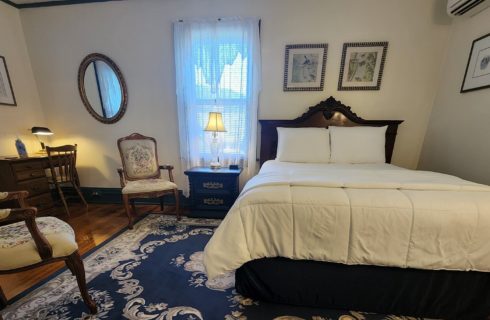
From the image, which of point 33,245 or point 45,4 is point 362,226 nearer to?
point 33,245

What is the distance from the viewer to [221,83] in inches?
99.7

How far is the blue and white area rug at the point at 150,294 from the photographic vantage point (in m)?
1.20

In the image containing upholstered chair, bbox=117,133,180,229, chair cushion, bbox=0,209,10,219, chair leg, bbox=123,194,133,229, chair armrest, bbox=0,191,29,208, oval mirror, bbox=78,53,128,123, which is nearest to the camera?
chair cushion, bbox=0,209,10,219

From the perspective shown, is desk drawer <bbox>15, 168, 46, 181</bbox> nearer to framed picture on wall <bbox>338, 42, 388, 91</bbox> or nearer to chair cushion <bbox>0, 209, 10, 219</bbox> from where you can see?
chair cushion <bbox>0, 209, 10, 219</bbox>

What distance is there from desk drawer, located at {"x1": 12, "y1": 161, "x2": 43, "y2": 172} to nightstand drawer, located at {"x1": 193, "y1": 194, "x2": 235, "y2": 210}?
1.92 meters

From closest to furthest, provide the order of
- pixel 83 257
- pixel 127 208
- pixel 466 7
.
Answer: pixel 83 257
pixel 466 7
pixel 127 208

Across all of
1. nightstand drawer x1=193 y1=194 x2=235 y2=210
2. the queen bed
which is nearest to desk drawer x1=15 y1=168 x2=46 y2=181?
nightstand drawer x1=193 y1=194 x2=235 y2=210

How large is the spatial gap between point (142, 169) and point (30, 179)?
48.8 inches

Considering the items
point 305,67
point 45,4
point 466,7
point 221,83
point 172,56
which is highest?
point 45,4

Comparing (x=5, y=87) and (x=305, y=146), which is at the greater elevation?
(x=5, y=87)

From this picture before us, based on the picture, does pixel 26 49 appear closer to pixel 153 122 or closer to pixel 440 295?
pixel 153 122

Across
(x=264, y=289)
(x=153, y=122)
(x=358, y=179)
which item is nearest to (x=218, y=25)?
(x=153, y=122)

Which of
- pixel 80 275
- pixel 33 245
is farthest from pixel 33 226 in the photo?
pixel 80 275

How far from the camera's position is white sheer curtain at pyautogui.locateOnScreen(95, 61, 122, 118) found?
2.74 metres
